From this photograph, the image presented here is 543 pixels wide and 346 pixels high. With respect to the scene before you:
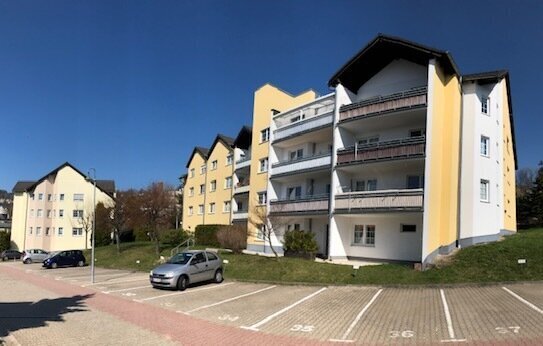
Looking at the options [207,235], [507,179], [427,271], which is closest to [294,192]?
[207,235]

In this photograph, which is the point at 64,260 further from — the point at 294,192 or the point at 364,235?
the point at 364,235

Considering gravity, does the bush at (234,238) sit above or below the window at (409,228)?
below

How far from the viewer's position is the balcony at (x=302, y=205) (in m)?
28.6

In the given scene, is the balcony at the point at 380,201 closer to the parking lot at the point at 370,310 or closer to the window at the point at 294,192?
the parking lot at the point at 370,310

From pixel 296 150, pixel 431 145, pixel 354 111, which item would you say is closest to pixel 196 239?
pixel 296 150

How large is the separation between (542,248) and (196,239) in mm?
31389

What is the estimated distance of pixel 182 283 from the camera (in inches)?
781

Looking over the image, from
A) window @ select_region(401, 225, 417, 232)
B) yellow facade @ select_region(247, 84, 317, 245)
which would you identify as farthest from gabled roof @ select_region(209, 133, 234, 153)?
window @ select_region(401, 225, 417, 232)

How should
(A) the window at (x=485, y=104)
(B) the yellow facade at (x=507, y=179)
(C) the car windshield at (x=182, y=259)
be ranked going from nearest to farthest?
(C) the car windshield at (x=182, y=259), (A) the window at (x=485, y=104), (B) the yellow facade at (x=507, y=179)

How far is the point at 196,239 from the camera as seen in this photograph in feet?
145

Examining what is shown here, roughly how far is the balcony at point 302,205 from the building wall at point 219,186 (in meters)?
12.8

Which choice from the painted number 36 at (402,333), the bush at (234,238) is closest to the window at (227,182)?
the bush at (234,238)

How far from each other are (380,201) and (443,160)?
4.11 metres

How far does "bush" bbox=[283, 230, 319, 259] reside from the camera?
27.2 meters
